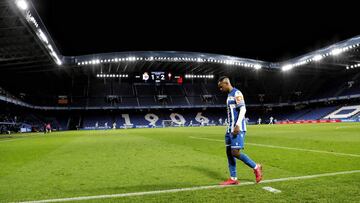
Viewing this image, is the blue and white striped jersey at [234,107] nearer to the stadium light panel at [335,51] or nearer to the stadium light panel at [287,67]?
the stadium light panel at [335,51]

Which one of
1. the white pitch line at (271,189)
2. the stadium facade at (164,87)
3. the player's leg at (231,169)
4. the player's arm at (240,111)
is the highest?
the stadium facade at (164,87)

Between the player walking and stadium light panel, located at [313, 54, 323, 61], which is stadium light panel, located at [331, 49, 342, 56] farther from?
the player walking

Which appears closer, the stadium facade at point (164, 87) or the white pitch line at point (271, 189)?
the white pitch line at point (271, 189)

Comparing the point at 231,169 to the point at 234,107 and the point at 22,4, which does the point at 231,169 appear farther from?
the point at 22,4

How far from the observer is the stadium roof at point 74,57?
104 ft

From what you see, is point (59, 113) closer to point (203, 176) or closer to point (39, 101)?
point (39, 101)

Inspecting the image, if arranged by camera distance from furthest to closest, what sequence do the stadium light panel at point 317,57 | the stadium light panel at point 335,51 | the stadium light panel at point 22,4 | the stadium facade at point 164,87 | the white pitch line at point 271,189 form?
1. the stadium facade at point 164,87
2. the stadium light panel at point 317,57
3. the stadium light panel at point 335,51
4. the stadium light panel at point 22,4
5. the white pitch line at point 271,189

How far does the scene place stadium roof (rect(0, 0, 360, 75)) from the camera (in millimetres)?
31784

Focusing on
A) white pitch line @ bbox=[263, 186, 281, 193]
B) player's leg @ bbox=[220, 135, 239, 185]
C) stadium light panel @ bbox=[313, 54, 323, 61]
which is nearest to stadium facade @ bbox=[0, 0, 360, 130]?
stadium light panel @ bbox=[313, 54, 323, 61]

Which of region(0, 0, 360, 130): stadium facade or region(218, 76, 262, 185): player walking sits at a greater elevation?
region(0, 0, 360, 130): stadium facade

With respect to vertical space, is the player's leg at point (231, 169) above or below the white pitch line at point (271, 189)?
above

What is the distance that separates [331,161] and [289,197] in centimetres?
475

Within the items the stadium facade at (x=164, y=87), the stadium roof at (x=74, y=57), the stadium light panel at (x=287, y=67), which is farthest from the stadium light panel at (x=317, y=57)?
the stadium light panel at (x=287, y=67)

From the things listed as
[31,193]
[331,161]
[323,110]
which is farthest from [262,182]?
[323,110]
